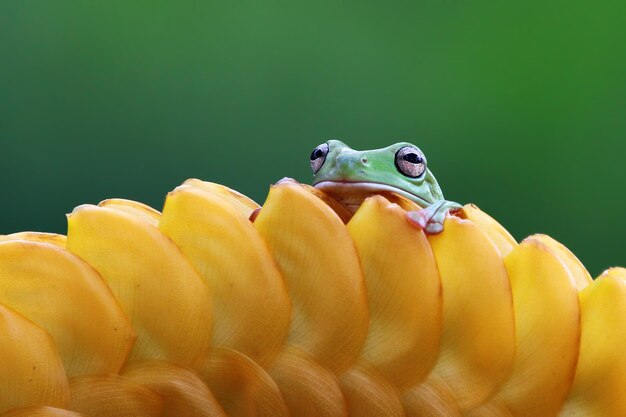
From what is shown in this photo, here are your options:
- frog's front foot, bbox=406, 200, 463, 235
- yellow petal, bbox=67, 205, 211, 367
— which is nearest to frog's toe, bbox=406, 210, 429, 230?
frog's front foot, bbox=406, 200, 463, 235

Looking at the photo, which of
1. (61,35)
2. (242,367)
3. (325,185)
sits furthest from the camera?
(61,35)

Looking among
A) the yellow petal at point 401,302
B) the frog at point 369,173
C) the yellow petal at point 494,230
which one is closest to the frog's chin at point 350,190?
the frog at point 369,173

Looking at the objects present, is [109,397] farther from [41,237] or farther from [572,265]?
[572,265]

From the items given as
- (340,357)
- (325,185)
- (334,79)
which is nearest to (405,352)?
(340,357)

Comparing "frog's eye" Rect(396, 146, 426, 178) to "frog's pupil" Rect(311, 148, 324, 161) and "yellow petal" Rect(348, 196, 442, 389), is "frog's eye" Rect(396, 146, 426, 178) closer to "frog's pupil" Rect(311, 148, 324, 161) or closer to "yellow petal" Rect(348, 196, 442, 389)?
"frog's pupil" Rect(311, 148, 324, 161)

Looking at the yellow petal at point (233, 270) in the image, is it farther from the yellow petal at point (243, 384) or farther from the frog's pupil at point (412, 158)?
the frog's pupil at point (412, 158)

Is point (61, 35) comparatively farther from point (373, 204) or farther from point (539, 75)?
point (373, 204)
